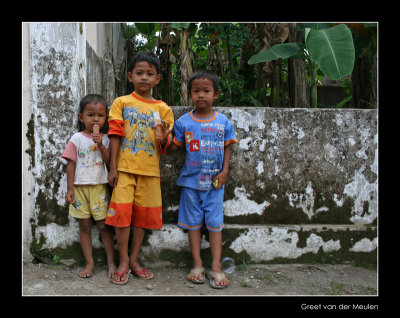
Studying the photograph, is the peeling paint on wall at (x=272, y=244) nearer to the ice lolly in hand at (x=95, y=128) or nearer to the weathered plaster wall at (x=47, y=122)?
the weathered plaster wall at (x=47, y=122)

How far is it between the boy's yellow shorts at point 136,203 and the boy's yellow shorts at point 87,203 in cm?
10

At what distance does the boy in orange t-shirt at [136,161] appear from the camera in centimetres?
216

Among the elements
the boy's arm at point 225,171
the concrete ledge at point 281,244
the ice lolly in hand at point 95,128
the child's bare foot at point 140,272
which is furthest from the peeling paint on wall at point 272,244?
the ice lolly in hand at point 95,128

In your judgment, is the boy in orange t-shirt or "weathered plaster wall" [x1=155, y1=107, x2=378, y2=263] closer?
the boy in orange t-shirt

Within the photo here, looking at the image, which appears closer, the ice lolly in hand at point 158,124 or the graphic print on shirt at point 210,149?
the ice lolly in hand at point 158,124

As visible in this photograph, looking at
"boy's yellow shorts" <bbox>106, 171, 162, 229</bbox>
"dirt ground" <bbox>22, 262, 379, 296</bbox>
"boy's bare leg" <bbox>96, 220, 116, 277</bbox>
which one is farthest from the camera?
"boy's bare leg" <bbox>96, 220, 116, 277</bbox>

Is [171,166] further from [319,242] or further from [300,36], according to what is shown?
[300,36]

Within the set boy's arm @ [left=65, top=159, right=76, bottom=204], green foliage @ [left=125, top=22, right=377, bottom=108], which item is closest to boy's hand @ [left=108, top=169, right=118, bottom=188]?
boy's arm @ [left=65, top=159, right=76, bottom=204]

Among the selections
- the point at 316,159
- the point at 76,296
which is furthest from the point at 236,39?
the point at 76,296

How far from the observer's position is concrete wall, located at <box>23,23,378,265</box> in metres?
2.29

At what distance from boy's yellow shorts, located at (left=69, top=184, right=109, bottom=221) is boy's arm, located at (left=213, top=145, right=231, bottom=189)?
2.73 feet

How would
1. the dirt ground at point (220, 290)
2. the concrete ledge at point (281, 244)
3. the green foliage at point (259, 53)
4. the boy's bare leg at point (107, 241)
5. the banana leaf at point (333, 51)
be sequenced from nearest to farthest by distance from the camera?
1. the dirt ground at point (220, 290)
2. the boy's bare leg at point (107, 241)
3. the concrete ledge at point (281, 244)
4. the banana leaf at point (333, 51)
5. the green foliage at point (259, 53)

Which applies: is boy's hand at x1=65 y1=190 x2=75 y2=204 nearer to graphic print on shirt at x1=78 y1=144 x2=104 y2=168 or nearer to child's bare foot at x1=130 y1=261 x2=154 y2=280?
graphic print on shirt at x1=78 y1=144 x2=104 y2=168

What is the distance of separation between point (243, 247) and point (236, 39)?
2.66 metres
